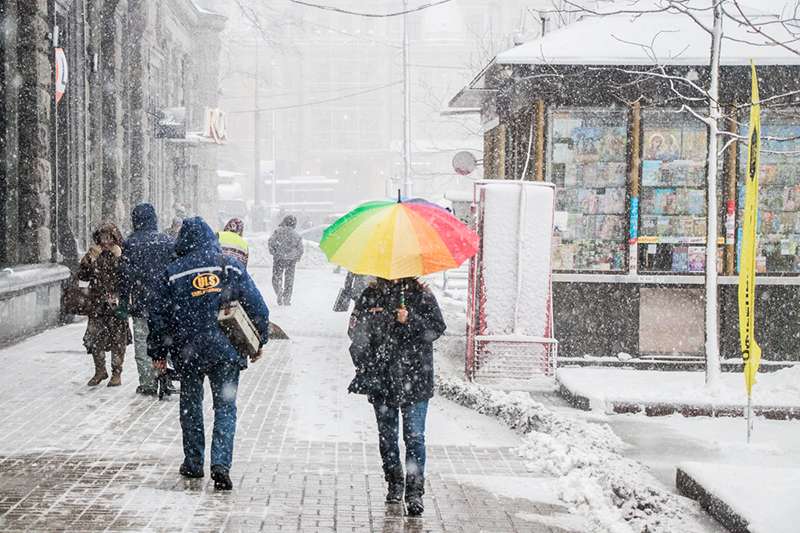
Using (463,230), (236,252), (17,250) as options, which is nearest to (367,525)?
(463,230)

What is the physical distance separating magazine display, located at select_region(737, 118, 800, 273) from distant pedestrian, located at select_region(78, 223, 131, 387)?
766 centimetres

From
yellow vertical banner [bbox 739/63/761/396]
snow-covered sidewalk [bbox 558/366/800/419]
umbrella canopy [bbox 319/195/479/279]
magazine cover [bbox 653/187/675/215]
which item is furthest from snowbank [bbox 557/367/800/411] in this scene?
umbrella canopy [bbox 319/195/479/279]

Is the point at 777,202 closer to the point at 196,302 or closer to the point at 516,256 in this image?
the point at 516,256

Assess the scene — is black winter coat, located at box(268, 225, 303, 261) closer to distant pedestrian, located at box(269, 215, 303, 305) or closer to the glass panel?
distant pedestrian, located at box(269, 215, 303, 305)

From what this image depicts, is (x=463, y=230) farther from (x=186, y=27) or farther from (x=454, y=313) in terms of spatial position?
(x=186, y=27)

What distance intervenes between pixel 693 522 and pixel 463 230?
2.30 metres

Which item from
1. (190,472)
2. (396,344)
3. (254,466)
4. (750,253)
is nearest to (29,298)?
(254,466)

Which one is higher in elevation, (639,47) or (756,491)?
(639,47)

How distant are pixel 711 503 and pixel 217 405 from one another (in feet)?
10.5

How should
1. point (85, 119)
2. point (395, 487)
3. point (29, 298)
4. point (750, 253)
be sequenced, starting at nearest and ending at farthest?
point (395, 487), point (750, 253), point (29, 298), point (85, 119)

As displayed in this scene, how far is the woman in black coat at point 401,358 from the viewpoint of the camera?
589 cm

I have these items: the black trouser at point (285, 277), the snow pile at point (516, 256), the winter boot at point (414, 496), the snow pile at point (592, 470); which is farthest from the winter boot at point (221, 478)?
the black trouser at point (285, 277)

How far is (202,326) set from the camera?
20.7 feet

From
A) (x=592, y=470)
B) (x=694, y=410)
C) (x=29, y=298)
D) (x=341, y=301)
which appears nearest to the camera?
(x=592, y=470)
